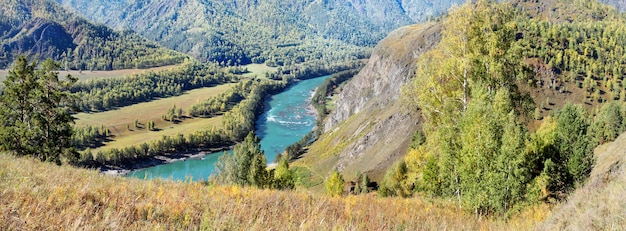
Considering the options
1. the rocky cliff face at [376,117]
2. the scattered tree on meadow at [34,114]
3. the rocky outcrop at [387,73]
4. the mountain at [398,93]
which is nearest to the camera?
the scattered tree on meadow at [34,114]

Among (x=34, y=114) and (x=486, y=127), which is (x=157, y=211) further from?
(x=34, y=114)

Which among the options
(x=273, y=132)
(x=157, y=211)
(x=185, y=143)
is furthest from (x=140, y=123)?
(x=157, y=211)

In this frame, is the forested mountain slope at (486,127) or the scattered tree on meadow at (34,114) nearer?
the forested mountain slope at (486,127)

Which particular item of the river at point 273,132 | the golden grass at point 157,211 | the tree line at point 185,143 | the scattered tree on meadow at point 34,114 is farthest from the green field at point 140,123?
the golden grass at point 157,211

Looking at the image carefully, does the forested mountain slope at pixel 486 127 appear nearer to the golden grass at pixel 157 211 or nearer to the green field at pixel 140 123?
the golden grass at pixel 157 211

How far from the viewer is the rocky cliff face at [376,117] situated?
3516 inches

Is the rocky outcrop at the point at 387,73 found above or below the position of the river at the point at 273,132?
above

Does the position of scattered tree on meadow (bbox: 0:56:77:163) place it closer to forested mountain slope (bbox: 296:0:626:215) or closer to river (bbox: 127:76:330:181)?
forested mountain slope (bbox: 296:0:626:215)

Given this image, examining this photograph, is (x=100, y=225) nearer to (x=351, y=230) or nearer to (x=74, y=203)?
(x=74, y=203)

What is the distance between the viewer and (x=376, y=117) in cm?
11231

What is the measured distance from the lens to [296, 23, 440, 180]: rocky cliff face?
89312mm

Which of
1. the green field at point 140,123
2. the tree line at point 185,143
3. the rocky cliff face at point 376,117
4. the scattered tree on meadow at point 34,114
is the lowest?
the green field at point 140,123

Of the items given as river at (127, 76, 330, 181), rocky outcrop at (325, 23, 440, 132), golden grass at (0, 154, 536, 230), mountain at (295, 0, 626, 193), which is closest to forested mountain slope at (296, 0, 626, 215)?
golden grass at (0, 154, 536, 230)

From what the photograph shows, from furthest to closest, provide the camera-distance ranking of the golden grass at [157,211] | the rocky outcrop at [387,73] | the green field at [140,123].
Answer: the green field at [140,123]
the rocky outcrop at [387,73]
the golden grass at [157,211]
